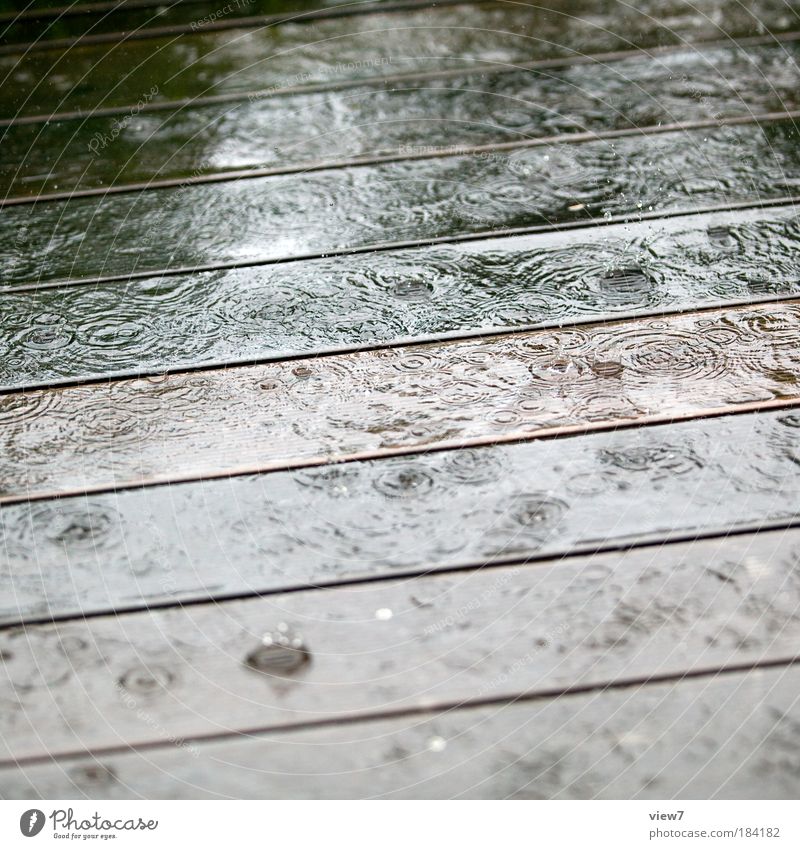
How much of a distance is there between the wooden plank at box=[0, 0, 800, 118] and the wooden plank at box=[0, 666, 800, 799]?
99 cm

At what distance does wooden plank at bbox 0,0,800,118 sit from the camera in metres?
1.41

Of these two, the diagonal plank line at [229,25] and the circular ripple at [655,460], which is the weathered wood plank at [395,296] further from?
A: the diagonal plank line at [229,25]

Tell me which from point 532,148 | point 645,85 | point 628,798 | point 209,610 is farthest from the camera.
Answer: point 645,85

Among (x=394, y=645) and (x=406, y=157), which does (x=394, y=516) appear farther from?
(x=406, y=157)

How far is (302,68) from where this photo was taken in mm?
1429

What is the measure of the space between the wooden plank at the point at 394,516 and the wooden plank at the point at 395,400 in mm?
24

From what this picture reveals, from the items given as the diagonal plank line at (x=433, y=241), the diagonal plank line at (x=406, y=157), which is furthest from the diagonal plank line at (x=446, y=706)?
the diagonal plank line at (x=406, y=157)

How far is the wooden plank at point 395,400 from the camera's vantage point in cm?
86

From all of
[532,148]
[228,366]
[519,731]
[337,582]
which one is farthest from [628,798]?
[532,148]

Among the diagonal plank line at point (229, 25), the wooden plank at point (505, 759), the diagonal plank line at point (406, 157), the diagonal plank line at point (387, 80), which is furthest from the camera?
the diagonal plank line at point (229, 25)

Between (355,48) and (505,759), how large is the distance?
1.12 metres

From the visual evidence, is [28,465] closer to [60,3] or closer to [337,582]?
[337,582]

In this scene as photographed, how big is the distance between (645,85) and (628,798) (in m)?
1.02

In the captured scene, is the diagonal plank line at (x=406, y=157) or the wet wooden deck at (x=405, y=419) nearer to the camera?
the wet wooden deck at (x=405, y=419)
